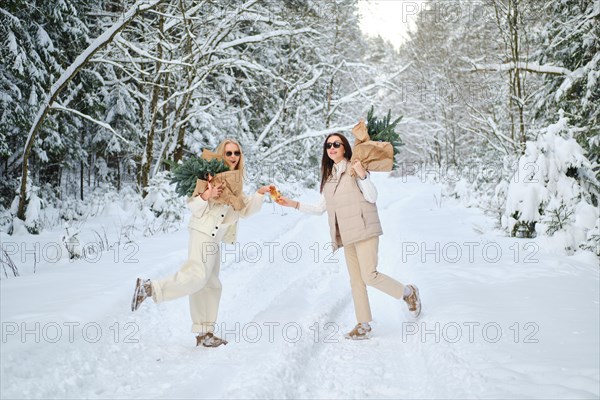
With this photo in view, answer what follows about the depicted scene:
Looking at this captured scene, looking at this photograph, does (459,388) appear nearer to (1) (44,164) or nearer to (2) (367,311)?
(2) (367,311)

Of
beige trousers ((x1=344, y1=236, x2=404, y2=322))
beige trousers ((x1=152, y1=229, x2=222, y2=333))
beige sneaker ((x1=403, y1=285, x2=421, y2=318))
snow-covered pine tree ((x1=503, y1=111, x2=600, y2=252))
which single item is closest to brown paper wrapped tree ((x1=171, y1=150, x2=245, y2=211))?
beige trousers ((x1=152, y1=229, x2=222, y2=333))

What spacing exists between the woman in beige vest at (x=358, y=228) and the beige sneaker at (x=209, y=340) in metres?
1.17

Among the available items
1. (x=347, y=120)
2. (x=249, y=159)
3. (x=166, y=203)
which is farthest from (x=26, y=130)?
(x=347, y=120)

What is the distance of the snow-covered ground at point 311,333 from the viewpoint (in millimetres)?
2957

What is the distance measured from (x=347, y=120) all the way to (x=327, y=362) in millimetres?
27209

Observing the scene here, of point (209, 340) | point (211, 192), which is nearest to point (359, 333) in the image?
point (209, 340)

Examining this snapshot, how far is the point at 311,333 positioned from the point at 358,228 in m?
1.06

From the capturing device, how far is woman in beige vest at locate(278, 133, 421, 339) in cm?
414

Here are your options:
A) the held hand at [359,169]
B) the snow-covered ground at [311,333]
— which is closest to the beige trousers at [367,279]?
the snow-covered ground at [311,333]

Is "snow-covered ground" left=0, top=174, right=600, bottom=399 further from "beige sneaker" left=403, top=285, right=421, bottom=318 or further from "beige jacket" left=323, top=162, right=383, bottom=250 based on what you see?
"beige jacket" left=323, top=162, right=383, bottom=250

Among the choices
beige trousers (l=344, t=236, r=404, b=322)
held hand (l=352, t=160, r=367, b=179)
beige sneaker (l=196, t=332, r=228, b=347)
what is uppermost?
held hand (l=352, t=160, r=367, b=179)

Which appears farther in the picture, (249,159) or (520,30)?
(249,159)

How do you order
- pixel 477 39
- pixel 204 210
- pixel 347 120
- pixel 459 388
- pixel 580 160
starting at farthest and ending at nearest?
pixel 347 120 → pixel 477 39 → pixel 580 160 → pixel 204 210 → pixel 459 388

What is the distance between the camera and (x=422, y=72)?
14.9 meters
